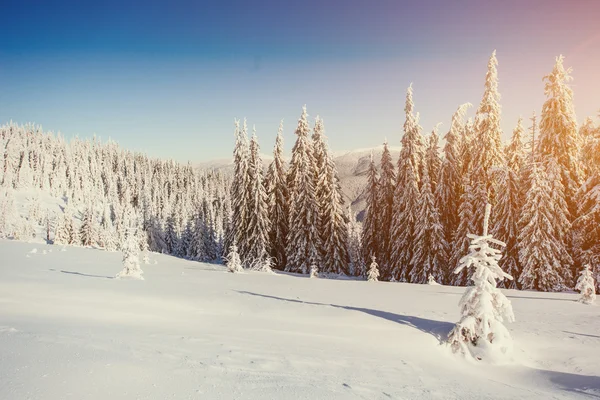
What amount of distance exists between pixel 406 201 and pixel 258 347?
79.1 feet

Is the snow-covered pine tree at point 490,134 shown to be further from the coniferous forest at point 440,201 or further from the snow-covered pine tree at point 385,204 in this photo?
the snow-covered pine tree at point 385,204

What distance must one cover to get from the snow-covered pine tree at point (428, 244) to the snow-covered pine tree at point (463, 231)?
0.93 meters

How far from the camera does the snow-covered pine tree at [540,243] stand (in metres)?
20.1

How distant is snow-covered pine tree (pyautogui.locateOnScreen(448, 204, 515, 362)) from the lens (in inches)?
310

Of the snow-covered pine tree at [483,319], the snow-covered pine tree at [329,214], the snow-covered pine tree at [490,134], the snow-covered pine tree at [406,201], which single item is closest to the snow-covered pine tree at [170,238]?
the snow-covered pine tree at [329,214]

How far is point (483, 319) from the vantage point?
26.7ft

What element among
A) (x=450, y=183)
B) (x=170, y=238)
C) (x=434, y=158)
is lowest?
(x=170, y=238)

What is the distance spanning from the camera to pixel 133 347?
643 cm

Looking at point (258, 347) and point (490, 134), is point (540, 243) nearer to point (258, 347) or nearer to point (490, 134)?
point (490, 134)

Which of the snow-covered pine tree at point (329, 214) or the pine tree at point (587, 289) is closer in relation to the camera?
the pine tree at point (587, 289)

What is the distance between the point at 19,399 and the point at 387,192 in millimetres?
31521

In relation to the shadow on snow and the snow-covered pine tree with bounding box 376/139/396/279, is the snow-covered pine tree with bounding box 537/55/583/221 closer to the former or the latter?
the snow-covered pine tree with bounding box 376/139/396/279

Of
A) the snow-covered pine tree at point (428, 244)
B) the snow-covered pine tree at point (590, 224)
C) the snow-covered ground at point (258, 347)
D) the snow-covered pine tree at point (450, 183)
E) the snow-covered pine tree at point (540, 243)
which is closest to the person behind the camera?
the snow-covered ground at point (258, 347)

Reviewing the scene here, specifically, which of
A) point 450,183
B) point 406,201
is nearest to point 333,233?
point 406,201
